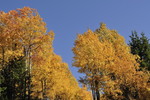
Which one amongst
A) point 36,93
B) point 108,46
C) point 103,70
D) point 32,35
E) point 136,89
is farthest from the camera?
point 36,93

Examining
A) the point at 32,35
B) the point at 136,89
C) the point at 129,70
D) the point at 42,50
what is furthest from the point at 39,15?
the point at 136,89

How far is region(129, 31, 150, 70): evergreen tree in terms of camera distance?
2202 centimetres

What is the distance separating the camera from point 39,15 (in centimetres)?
1580

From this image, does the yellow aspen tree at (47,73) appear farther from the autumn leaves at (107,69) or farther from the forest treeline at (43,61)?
the autumn leaves at (107,69)

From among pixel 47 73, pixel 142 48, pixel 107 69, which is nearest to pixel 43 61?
pixel 47 73

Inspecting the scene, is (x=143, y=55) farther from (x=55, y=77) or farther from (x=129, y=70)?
(x=55, y=77)

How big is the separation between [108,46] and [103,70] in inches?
107

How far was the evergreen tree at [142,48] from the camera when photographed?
22.0 metres

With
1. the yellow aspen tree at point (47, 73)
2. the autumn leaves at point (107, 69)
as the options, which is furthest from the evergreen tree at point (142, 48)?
the yellow aspen tree at point (47, 73)

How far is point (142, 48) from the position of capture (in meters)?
23.2

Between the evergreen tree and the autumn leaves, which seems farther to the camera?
the evergreen tree

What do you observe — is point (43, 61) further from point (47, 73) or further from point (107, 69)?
point (107, 69)

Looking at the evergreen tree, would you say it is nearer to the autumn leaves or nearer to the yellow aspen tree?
the autumn leaves

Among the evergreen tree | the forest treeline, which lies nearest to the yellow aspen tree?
the forest treeline
